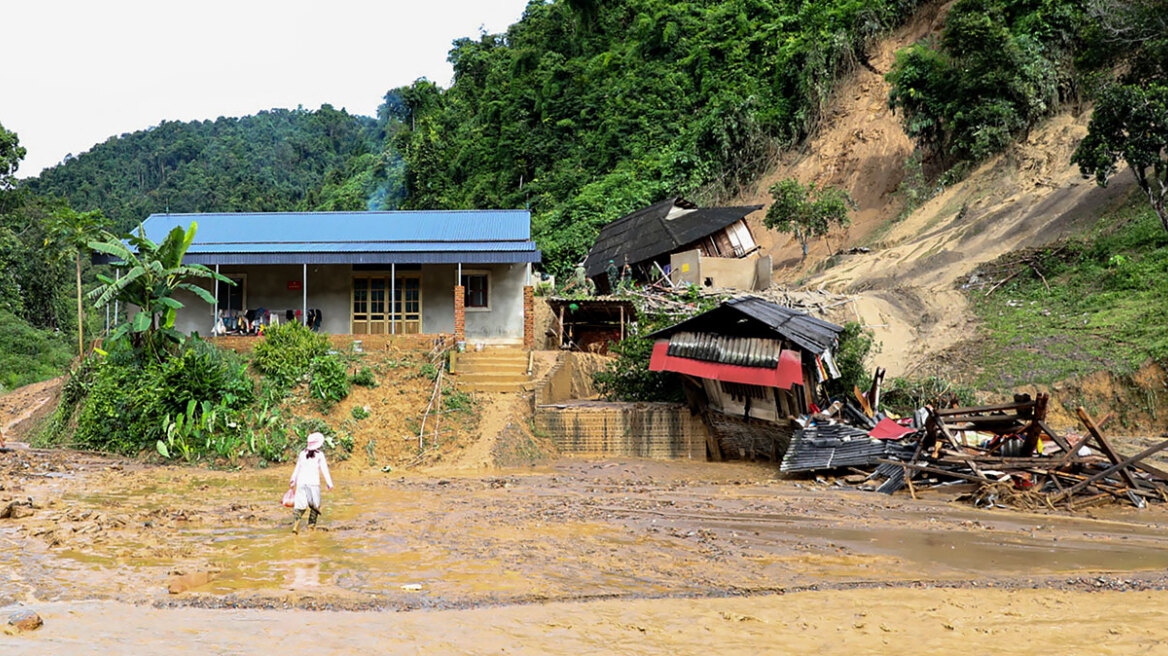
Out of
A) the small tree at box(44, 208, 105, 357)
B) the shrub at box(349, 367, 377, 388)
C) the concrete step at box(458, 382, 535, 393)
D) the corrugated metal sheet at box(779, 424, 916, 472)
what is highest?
the small tree at box(44, 208, 105, 357)

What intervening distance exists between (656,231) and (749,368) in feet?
45.6

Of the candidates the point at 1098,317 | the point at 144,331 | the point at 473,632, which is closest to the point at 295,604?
the point at 473,632

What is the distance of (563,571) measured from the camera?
8836 mm

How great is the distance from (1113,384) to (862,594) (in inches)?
505

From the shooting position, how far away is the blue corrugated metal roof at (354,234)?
2139 centimetres

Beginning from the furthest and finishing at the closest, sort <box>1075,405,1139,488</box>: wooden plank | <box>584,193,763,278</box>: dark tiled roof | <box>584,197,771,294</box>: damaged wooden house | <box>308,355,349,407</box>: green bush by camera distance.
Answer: <box>584,193,763,278</box>: dark tiled roof → <box>584,197,771,294</box>: damaged wooden house → <box>308,355,349,407</box>: green bush → <box>1075,405,1139,488</box>: wooden plank

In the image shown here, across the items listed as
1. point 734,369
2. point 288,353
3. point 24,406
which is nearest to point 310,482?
point 288,353

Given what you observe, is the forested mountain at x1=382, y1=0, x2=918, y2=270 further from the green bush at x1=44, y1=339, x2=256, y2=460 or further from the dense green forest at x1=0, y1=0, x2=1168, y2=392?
the green bush at x1=44, y1=339, x2=256, y2=460

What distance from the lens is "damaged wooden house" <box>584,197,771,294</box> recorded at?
89.7ft

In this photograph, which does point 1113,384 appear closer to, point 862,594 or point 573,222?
point 862,594

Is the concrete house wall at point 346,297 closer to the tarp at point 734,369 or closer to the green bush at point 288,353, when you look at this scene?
the green bush at point 288,353

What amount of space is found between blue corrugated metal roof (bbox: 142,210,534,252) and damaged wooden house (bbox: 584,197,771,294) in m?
5.91

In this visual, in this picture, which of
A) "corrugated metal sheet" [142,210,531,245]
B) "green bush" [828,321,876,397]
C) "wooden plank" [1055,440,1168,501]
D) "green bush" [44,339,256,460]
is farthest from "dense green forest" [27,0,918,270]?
"wooden plank" [1055,440,1168,501]

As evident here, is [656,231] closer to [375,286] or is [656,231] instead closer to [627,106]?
[375,286]
